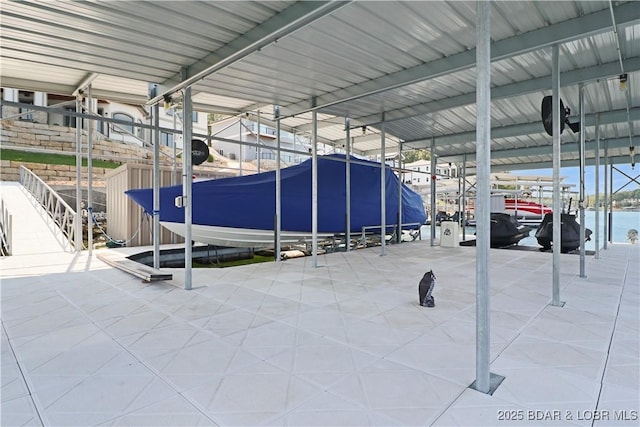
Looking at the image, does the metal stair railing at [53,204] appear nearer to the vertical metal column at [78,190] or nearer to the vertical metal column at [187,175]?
the vertical metal column at [78,190]

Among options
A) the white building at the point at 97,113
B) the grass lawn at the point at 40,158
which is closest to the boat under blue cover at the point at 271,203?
the white building at the point at 97,113

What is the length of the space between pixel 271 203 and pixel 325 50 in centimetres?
368

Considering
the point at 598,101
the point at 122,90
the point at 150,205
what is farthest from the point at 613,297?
the point at 122,90

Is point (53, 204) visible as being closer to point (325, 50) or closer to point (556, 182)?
point (325, 50)

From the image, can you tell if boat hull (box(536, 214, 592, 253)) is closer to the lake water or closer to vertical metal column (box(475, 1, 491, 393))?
the lake water

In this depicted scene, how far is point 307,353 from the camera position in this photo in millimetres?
2688

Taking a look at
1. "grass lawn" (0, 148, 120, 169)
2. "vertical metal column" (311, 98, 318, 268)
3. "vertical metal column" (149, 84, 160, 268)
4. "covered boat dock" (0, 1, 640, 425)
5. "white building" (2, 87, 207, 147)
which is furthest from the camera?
"white building" (2, 87, 207, 147)

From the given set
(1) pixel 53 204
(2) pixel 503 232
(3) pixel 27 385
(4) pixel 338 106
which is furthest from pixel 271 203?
(1) pixel 53 204

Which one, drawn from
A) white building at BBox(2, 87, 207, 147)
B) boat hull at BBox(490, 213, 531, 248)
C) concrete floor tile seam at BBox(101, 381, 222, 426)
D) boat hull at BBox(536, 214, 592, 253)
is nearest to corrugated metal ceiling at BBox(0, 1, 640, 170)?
boat hull at BBox(536, 214, 592, 253)

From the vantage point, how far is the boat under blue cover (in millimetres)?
7078

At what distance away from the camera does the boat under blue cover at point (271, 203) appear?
708 cm

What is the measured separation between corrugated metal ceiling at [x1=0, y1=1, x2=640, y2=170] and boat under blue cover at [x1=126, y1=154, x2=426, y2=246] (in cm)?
166

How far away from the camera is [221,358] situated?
2.59 meters

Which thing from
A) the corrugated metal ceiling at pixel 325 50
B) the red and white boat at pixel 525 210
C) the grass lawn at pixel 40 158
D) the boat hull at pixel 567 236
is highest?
the grass lawn at pixel 40 158
